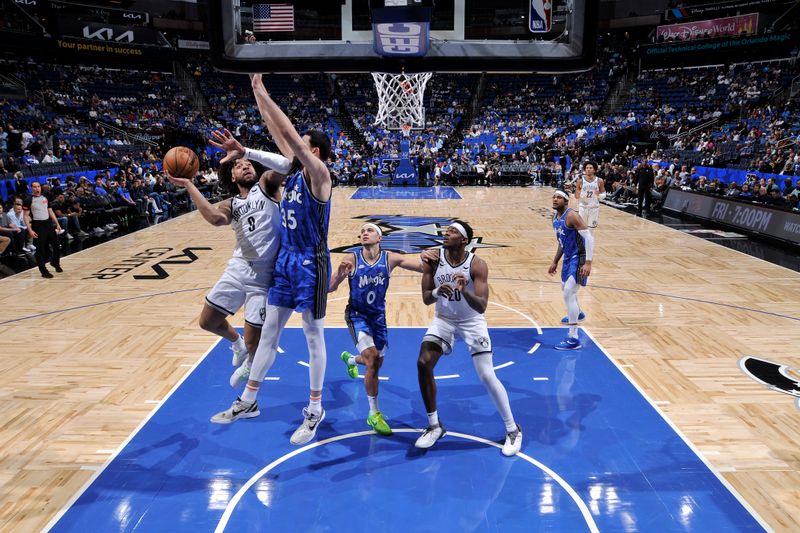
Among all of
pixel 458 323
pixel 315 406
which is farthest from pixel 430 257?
pixel 315 406

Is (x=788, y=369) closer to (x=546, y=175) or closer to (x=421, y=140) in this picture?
(x=546, y=175)

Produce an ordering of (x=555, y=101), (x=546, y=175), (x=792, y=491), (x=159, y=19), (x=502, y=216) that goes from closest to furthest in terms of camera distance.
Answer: (x=792, y=491)
(x=502, y=216)
(x=546, y=175)
(x=555, y=101)
(x=159, y=19)

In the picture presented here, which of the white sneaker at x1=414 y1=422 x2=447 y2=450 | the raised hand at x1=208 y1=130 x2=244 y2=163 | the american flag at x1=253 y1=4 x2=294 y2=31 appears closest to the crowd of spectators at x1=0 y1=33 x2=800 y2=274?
the american flag at x1=253 y1=4 x2=294 y2=31

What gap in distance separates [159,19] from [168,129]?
13.4 meters

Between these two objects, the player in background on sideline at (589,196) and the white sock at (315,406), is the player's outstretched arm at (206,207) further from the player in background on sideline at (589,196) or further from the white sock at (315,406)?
the player in background on sideline at (589,196)

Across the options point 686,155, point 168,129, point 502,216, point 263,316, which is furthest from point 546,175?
point 263,316

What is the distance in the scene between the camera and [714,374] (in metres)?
6.05

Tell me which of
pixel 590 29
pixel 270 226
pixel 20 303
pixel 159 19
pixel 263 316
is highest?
pixel 159 19

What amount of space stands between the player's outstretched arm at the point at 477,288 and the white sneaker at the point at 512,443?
959 millimetres

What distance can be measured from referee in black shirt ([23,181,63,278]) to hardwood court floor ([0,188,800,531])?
1.05ft

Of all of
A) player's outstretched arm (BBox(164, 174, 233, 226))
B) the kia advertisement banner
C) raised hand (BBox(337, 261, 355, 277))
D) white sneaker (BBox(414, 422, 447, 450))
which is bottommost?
white sneaker (BBox(414, 422, 447, 450))

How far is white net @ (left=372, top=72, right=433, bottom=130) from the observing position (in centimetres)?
1719

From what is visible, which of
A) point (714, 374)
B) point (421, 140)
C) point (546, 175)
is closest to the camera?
point (714, 374)

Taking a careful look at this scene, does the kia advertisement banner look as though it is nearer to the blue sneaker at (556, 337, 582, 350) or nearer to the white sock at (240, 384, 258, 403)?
the blue sneaker at (556, 337, 582, 350)
